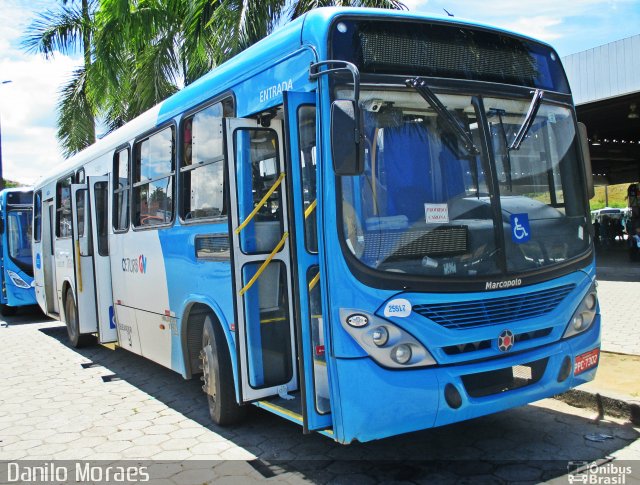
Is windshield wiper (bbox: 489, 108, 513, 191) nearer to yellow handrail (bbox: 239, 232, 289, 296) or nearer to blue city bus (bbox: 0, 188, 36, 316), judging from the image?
yellow handrail (bbox: 239, 232, 289, 296)

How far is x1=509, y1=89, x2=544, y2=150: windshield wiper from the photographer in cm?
440

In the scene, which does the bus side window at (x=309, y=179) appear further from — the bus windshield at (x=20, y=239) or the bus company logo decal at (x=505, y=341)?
the bus windshield at (x=20, y=239)

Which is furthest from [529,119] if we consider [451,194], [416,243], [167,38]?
[167,38]

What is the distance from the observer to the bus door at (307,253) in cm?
403

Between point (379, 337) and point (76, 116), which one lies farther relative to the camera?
point (76, 116)

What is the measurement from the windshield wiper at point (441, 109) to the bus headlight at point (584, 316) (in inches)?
58.5

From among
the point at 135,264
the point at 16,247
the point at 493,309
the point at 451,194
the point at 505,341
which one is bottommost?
the point at 505,341

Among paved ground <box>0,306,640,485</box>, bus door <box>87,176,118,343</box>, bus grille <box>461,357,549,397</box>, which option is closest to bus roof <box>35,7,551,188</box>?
bus door <box>87,176,118,343</box>

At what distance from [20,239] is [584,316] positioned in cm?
1356

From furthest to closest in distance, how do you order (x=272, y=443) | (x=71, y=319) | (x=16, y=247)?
(x=16, y=247), (x=71, y=319), (x=272, y=443)

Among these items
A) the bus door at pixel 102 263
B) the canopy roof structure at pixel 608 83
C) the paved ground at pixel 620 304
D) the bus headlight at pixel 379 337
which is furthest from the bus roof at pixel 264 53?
the canopy roof structure at pixel 608 83

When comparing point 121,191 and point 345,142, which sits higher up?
point 121,191

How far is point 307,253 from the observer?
4145 millimetres

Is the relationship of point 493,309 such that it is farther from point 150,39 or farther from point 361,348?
point 150,39
